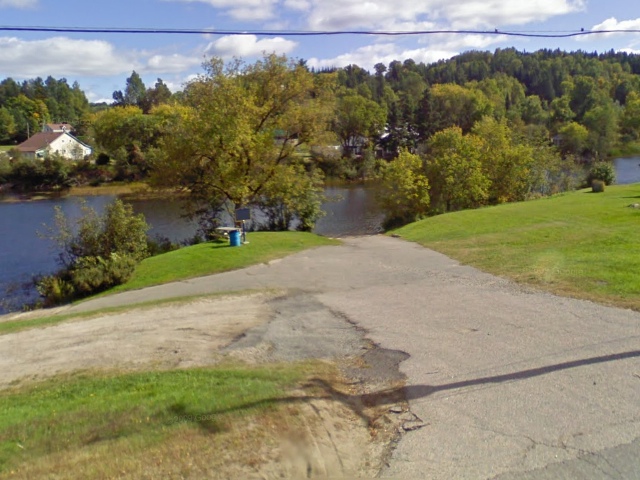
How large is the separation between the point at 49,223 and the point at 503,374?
43.7 meters

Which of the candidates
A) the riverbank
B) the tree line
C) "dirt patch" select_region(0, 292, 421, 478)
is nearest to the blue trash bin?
the tree line

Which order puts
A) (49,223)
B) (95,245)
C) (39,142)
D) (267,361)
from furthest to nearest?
(39,142) < (49,223) < (95,245) < (267,361)

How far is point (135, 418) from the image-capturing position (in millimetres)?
6656

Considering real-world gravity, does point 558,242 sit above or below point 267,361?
below

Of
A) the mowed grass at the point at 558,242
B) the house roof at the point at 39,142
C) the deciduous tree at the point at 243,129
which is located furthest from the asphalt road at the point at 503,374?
the house roof at the point at 39,142

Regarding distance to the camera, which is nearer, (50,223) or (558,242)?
(558,242)

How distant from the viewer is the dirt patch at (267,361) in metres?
5.83

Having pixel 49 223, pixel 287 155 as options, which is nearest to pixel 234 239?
pixel 287 155

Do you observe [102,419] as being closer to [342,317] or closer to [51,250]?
[342,317]

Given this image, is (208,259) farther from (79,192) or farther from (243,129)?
(79,192)

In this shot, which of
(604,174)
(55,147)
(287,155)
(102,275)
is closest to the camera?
(102,275)

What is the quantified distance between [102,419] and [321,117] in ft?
84.6

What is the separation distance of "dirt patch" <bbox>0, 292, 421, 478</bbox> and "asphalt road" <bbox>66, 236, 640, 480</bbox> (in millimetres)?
355

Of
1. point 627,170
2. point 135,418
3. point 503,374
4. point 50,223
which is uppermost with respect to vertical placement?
point 135,418
